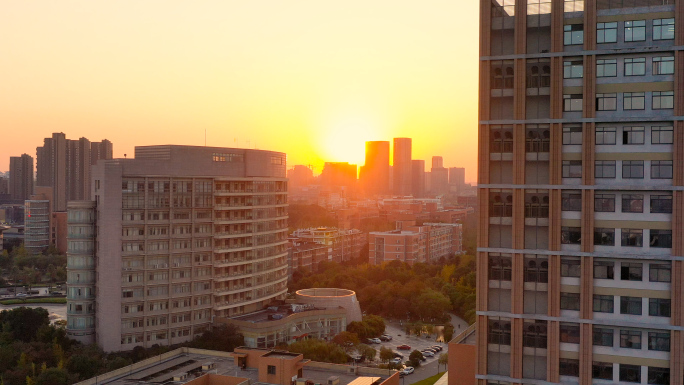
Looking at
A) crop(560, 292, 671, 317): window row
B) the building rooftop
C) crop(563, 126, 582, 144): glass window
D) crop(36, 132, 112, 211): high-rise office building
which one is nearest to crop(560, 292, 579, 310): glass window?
crop(560, 292, 671, 317): window row

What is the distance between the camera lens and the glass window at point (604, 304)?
49.4 feet

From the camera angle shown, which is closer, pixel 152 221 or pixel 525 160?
pixel 525 160

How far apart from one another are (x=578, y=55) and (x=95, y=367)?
24.6 meters

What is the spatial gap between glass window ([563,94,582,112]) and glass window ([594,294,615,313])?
451 centimetres

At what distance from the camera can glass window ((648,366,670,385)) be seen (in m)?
14.6

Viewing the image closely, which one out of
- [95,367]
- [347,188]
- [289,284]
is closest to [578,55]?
[95,367]

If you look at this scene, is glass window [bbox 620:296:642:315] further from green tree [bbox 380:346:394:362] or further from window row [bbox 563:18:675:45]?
green tree [bbox 380:346:394:362]

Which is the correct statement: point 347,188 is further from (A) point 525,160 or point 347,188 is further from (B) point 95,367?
(A) point 525,160

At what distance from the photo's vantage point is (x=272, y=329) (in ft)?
116

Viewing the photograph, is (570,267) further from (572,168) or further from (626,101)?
(626,101)

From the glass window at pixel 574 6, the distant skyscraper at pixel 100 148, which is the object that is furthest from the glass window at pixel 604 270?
the distant skyscraper at pixel 100 148

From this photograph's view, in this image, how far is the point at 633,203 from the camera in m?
15.0

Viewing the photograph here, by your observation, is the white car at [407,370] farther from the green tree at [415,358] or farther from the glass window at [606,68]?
the glass window at [606,68]

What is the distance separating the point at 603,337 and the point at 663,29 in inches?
289
